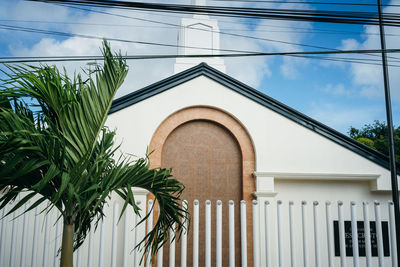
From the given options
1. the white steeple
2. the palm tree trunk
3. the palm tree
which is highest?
the white steeple

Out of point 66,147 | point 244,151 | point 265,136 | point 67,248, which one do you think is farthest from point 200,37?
point 67,248

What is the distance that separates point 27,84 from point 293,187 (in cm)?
774

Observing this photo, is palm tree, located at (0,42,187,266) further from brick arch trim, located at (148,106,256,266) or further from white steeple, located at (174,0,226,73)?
white steeple, located at (174,0,226,73)

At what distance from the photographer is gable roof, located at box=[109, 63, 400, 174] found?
33.4ft

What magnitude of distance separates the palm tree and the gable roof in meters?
5.36

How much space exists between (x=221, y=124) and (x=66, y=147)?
6602 mm

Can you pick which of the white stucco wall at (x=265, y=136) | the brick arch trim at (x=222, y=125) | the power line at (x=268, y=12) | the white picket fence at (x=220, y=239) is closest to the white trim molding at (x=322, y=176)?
the white stucco wall at (x=265, y=136)

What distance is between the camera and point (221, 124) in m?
10.5

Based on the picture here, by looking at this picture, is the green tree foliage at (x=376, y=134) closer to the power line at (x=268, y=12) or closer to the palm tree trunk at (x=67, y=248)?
the power line at (x=268, y=12)

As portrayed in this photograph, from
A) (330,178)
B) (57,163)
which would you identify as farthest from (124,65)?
(330,178)

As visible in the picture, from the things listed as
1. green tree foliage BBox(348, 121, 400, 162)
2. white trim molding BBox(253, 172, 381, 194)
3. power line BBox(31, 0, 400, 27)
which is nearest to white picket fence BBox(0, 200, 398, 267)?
white trim molding BBox(253, 172, 381, 194)

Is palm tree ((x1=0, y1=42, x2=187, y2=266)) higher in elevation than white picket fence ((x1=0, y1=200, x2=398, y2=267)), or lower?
higher

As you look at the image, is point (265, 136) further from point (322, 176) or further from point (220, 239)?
point (220, 239)

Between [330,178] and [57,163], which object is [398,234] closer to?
[330,178]
